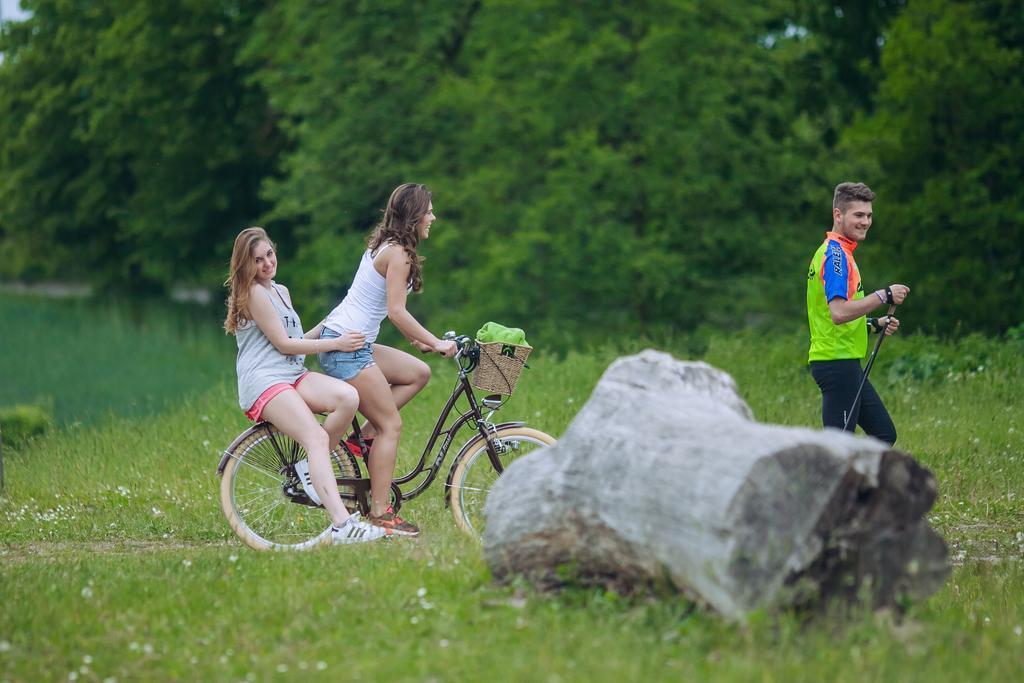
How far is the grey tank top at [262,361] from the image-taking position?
677cm

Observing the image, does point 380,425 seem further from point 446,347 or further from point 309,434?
point 446,347

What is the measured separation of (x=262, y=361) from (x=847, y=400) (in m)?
3.32

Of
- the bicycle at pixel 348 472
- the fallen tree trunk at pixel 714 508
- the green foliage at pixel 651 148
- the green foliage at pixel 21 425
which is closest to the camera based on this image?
the fallen tree trunk at pixel 714 508

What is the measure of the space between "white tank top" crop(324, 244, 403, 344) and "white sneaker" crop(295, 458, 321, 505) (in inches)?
30.1

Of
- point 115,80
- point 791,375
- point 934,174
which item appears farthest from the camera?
point 115,80

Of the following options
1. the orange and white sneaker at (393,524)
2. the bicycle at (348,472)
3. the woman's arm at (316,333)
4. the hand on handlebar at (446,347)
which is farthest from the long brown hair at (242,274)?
the orange and white sneaker at (393,524)

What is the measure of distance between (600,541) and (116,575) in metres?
2.59

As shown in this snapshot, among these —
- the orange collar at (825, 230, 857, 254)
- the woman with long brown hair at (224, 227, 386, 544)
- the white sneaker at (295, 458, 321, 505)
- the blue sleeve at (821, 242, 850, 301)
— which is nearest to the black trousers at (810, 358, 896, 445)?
the blue sleeve at (821, 242, 850, 301)

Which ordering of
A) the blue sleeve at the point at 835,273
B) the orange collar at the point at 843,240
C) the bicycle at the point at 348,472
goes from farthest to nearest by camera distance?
the orange collar at the point at 843,240, the blue sleeve at the point at 835,273, the bicycle at the point at 348,472

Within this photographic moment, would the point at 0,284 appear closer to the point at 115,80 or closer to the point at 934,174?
the point at 115,80

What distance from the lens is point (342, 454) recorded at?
7.09 metres

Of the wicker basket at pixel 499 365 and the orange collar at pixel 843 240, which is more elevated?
the orange collar at pixel 843 240

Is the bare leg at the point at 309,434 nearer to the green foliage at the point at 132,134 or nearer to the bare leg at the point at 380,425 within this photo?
the bare leg at the point at 380,425

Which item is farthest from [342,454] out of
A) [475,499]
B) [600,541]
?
[600,541]
